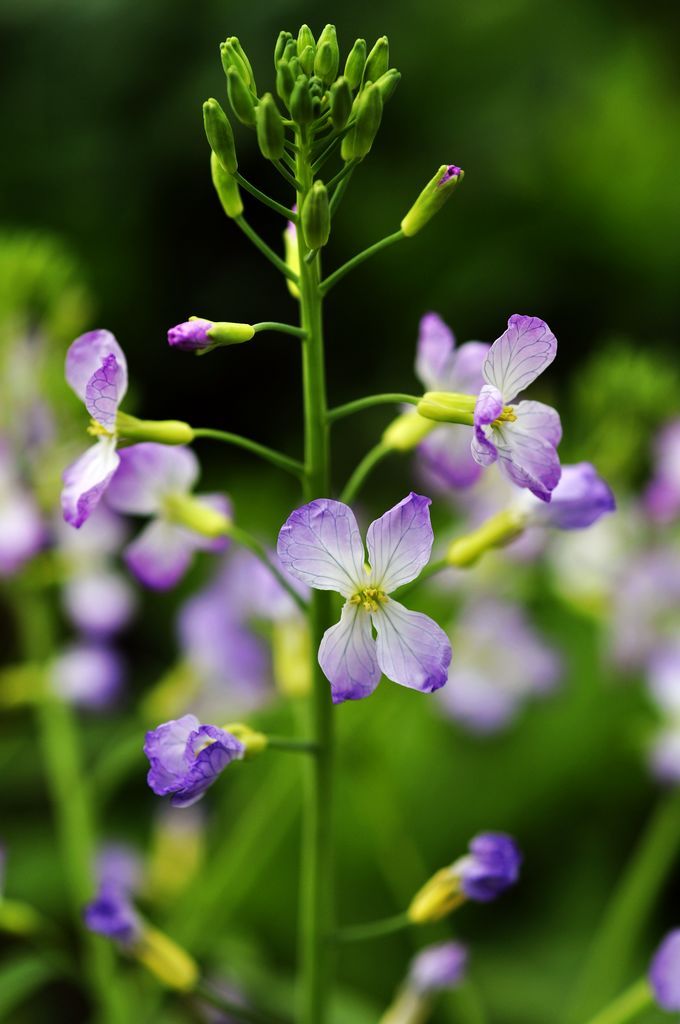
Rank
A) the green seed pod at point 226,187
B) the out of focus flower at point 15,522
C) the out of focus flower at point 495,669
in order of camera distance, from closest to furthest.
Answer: the green seed pod at point 226,187, the out of focus flower at point 15,522, the out of focus flower at point 495,669

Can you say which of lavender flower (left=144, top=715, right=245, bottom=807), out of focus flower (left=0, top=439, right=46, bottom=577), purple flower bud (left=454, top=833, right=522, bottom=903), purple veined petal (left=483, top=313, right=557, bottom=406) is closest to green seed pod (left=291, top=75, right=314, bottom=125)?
purple veined petal (left=483, top=313, right=557, bottom=406)

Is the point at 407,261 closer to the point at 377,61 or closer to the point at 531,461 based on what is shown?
the point at 377,61

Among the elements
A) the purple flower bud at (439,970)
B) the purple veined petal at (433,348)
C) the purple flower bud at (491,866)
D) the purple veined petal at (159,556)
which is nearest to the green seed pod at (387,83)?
the purple veined petal at (433,348)

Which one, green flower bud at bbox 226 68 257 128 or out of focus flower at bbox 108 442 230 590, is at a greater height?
green flower bud at bbox 226 68 257 128

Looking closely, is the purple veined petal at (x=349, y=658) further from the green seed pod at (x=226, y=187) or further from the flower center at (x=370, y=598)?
the green seed pod at (x=226, y=187)

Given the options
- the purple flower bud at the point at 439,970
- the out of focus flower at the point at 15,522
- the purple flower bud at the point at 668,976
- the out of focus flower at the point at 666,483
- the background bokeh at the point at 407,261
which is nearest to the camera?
the purple flower bud at the point at 668,976

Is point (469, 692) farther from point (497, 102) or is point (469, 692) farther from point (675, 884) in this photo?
point (497, 102)

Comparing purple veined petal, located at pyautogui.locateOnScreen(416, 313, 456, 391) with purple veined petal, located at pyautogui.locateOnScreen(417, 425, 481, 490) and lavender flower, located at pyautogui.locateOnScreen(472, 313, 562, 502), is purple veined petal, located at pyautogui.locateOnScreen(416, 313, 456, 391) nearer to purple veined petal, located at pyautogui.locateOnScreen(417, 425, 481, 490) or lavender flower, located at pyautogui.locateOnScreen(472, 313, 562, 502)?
purple veined petal, located at pyautogui.locateOnScreen(417, 425, 481, 490)

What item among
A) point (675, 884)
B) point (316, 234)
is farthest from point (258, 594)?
point (675, 884)
